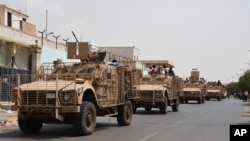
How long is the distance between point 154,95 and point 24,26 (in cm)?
2196

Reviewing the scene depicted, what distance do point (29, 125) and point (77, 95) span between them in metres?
1.92

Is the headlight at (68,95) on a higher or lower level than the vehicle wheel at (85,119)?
higher

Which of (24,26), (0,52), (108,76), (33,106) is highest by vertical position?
A: (24,26)

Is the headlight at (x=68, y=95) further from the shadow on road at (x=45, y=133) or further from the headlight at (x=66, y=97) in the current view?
the shadow on road at (x=45, y=133)

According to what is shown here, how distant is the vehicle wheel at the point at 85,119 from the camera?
11969 millimetres

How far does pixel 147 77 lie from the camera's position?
2481cm

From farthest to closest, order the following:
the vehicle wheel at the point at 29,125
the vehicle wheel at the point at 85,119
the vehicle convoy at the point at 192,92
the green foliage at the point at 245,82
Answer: the green foliage at the point at 245,82
the vehicle convoy at the point at 192,92
the vehicle wheel at the point at 29,125
the vehicle wheel at the point at 85,119

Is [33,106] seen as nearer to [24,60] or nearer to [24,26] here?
[24,60]

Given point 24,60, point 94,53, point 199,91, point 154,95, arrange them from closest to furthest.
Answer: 1. point 94,53
2. point 154,95
3. point 24,60
4. point 199,91

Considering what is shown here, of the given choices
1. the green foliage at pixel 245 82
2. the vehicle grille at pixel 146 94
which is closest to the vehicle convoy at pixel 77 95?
the vehicle grille at pixel 146 94

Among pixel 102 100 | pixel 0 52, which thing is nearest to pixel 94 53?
pixel 102 100

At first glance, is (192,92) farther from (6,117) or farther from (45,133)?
(45,133)

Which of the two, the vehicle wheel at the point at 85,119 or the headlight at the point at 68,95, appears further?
the vehicle wheel at the point at 85,119

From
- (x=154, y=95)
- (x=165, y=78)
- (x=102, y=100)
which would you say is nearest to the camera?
(x=102, y=100)
